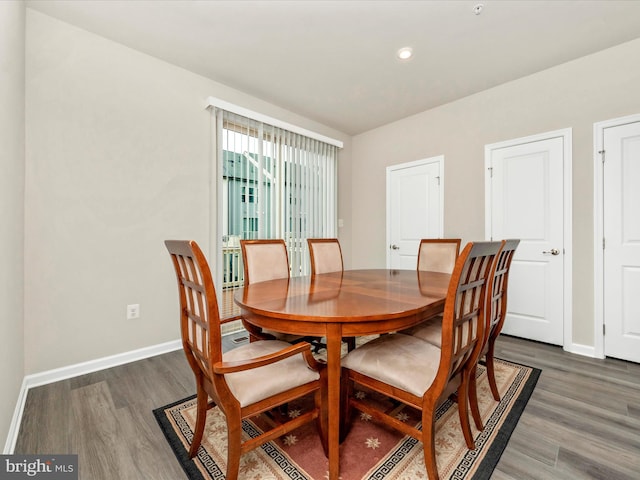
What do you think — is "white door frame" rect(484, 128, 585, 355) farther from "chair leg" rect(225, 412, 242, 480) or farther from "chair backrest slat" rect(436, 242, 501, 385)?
"chair leg" rect(225, 412, 242, 480)

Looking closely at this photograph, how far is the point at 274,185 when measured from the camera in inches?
139

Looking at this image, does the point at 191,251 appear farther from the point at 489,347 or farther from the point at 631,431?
the point at 631,431

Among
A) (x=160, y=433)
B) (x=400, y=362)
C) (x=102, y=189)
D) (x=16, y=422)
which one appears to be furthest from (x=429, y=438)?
(x=102, y=189)

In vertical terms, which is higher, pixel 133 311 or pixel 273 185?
pixel 273 185

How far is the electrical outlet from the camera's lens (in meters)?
2.50

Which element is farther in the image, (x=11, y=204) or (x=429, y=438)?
(x=11, y=204)

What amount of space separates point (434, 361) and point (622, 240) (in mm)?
2406

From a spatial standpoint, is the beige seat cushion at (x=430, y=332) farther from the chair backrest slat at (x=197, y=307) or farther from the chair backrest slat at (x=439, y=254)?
the chair backrest slat at (x=197, y=307)

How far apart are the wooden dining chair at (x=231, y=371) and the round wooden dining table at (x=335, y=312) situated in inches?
4.4

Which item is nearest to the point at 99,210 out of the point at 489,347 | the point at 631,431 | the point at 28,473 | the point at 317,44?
the point at 28,473

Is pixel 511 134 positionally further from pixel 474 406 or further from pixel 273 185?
pixel 474 406

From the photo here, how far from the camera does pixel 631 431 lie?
1563mm

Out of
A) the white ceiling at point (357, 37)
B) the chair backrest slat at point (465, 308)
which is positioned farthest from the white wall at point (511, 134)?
the chair backrest slat at point (465, 308)

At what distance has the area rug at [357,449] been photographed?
1.27 m
